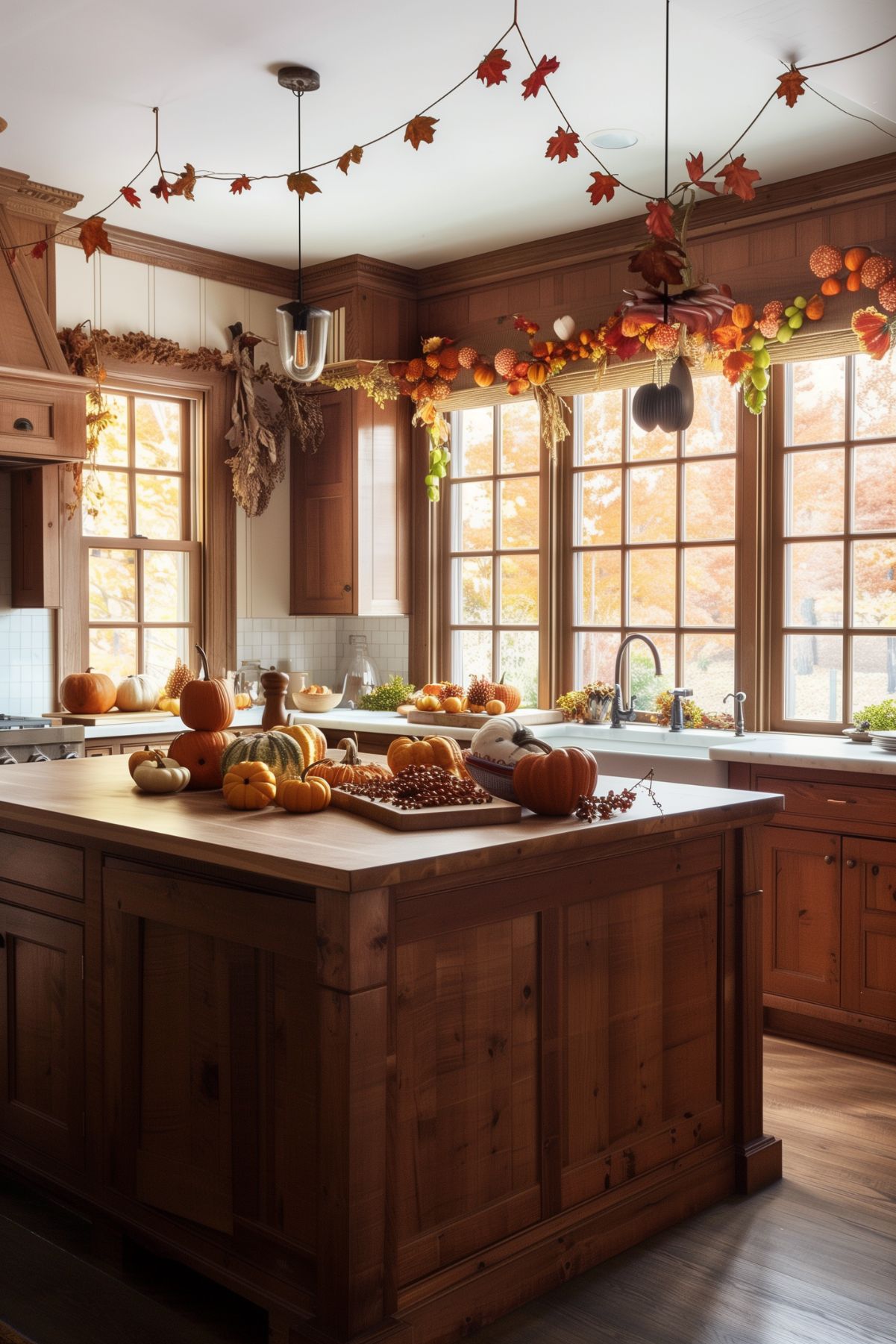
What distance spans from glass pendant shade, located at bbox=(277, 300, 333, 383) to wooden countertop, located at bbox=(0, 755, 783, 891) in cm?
141

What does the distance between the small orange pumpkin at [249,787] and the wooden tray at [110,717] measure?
8.16 ft

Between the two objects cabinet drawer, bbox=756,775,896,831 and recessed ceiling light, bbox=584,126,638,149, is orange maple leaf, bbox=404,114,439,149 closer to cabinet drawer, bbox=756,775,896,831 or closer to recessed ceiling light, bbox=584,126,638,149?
recessed ceiling light, bbox=584,126,638,149

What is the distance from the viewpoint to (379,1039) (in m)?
2.16

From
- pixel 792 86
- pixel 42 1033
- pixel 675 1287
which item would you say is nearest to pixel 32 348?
pixel 42 1033

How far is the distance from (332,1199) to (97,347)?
433 cm

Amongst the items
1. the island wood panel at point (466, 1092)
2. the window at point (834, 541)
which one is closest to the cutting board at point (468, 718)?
the window at point (834, 541)

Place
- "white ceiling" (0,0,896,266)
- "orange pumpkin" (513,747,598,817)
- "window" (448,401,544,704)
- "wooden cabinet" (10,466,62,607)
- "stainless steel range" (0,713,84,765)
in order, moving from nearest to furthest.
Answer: "orange pumpkin" (513,747,598,817) → "white ceiling" (0,0,896,266) → "stainless steel range" (0,713,84,765) → "wooden cabinet" (10,466,62,607) → "window" (448,401,544,704)

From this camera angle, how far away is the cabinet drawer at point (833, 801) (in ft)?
13.2

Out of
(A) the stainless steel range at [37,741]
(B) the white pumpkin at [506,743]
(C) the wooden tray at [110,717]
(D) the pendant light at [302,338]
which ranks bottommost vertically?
(A) the stainless steel range at [37,741]

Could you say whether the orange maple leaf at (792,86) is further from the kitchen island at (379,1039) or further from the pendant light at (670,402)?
the kitchen island at (379,1039)

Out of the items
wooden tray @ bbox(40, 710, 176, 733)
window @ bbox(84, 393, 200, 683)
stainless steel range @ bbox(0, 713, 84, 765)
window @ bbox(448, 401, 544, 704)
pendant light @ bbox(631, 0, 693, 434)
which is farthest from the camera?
window @ bbox(448, 401, 544, 704)

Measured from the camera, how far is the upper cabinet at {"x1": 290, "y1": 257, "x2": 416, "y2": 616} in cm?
608

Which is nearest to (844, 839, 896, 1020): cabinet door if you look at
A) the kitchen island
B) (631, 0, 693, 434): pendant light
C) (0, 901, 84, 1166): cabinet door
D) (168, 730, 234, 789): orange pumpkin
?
the kitchen island

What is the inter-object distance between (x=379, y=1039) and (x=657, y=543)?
3.66 meters
